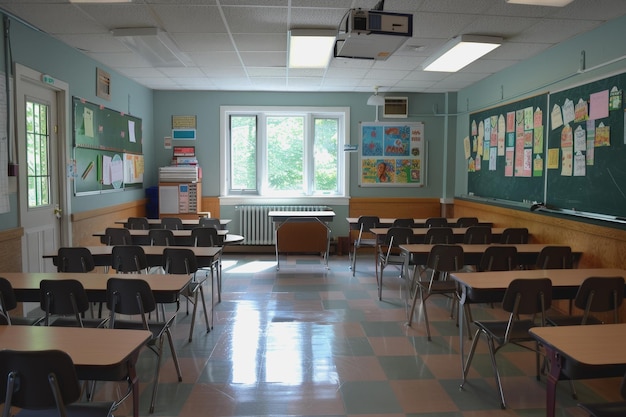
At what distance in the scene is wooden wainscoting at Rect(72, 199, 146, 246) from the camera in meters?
6.05

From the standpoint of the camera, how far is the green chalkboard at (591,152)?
4598 millimetres

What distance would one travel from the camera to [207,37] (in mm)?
5492

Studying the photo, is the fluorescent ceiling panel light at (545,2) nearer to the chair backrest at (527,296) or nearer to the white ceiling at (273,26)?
the white ceiling at (273,26)

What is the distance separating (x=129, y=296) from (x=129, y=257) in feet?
4.54

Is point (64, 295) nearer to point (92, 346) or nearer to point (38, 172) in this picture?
point (92, 346)

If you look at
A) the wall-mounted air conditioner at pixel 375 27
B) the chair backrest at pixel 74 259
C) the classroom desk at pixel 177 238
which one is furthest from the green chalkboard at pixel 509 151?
the chair backrest at pixel 74 259

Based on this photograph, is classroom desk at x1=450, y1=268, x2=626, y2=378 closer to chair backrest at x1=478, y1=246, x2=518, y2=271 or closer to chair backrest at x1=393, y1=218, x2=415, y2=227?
chair backrest at x1=478, y1=246, x2=518, y2=271

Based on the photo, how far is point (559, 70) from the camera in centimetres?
562

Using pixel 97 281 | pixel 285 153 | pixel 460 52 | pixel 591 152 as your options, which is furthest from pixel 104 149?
pixel 591 152

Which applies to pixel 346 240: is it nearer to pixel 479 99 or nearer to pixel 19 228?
pixel 479 99

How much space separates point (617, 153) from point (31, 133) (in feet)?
18.5

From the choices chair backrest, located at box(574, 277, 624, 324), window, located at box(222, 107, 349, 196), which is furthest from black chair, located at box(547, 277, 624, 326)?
window, located at box(222, 107, 349, 196)

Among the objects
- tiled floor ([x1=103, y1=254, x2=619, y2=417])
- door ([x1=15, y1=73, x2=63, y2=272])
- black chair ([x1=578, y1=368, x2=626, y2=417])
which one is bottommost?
tiled floor ([x1=103, y1=254, x2=619, y2=417])

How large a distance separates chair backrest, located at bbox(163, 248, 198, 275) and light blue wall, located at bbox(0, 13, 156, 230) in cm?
156
